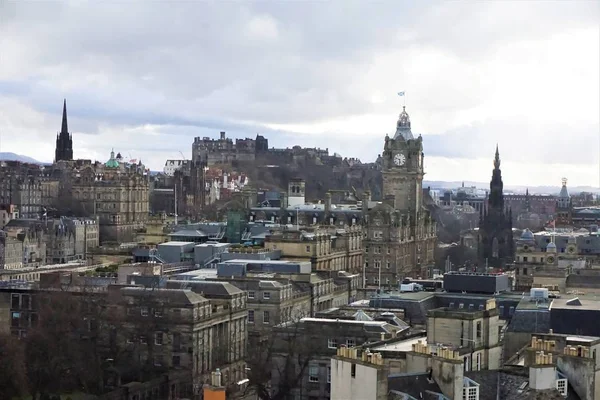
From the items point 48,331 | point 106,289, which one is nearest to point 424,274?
point 106,289

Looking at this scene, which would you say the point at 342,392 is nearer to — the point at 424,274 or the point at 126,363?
the point at 126,363

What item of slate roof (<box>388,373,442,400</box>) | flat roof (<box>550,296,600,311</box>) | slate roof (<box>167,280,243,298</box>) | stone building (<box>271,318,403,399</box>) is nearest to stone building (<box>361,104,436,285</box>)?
slate roof (<box>167,280,243,298</box>)

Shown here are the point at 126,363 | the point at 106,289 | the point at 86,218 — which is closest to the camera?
the point at 126,363

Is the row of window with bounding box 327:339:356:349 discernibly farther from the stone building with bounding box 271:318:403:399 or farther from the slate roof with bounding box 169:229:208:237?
the slate roof with bounding box 169:229:208:237

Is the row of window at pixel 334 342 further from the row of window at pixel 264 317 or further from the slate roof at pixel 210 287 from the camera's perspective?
the row of window at pixel 264 317

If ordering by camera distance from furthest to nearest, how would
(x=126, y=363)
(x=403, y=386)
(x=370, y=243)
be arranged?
(x=370, y=243)
(x=126, y=363)
(x=403, y=386)

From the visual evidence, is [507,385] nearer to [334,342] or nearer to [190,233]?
[334,342]

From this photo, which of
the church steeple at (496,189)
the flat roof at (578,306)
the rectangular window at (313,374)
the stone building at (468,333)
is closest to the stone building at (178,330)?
the rectangular window at (313,374)
